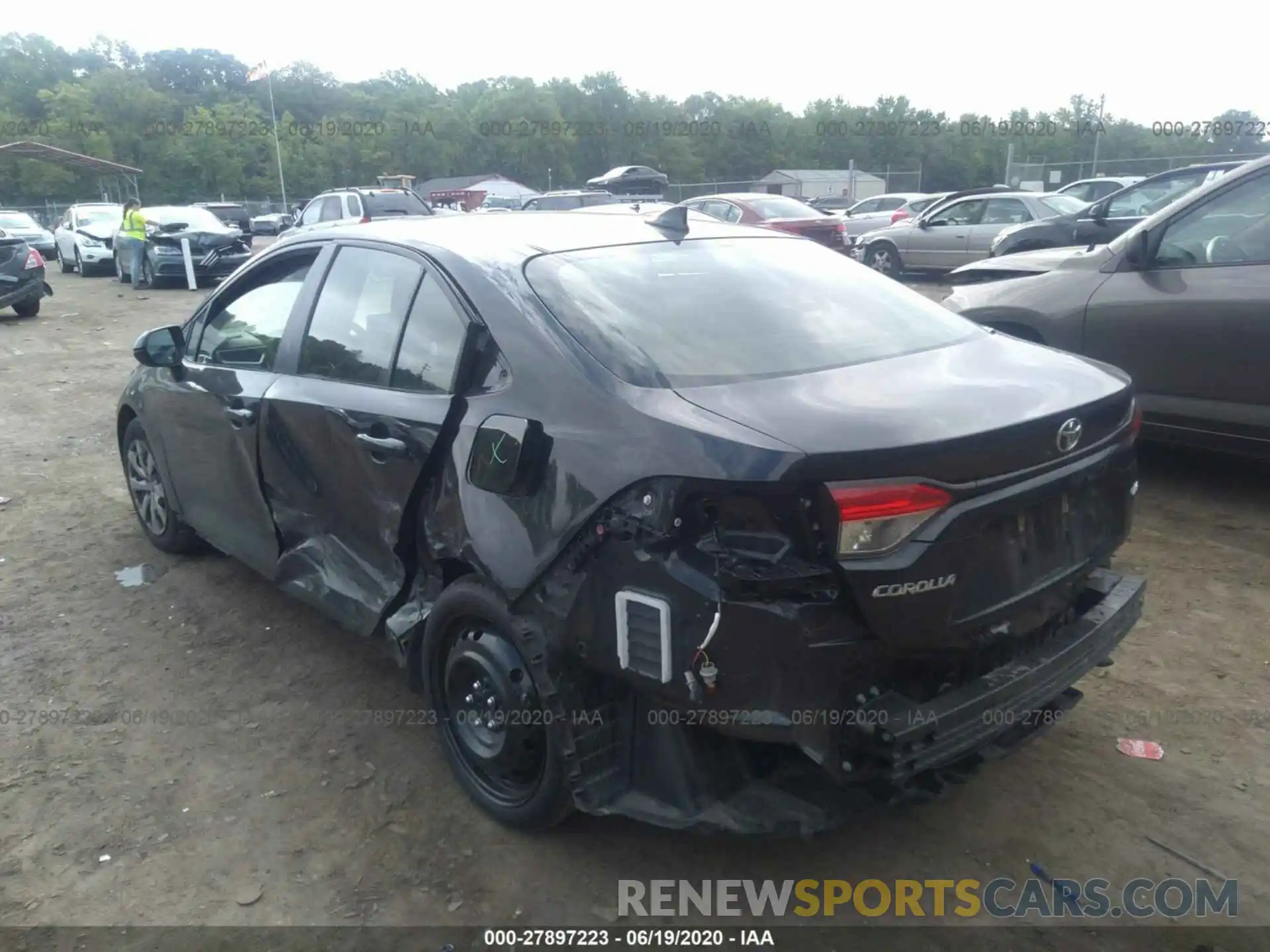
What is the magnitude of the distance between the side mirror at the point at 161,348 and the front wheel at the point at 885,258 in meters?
13.6

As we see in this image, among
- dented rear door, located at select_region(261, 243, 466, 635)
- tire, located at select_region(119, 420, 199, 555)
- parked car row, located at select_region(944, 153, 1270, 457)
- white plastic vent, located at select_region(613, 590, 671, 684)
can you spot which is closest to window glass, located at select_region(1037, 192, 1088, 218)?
parked car row, located at select_region(944, 153, 1270, 457)

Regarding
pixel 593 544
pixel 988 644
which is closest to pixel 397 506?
pixel 593 544

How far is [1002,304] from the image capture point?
5805 millimetres

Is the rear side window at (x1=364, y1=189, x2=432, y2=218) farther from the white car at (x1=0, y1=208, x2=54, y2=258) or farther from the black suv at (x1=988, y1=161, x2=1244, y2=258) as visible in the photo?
the black suv at (x1=988, y1=161, x2=1244, y2=258)

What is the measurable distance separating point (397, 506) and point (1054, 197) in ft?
49.8

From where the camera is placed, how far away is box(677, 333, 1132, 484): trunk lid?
2.17m

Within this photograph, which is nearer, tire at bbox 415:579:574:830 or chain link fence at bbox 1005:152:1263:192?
tire at bbox 415:579:574:830

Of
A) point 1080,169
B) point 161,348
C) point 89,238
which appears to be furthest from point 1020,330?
point 1080,169

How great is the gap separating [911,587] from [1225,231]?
393cm

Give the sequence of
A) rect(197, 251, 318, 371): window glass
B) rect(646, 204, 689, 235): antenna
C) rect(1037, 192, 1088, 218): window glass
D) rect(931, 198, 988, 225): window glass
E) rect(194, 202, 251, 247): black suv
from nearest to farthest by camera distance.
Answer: rect(646, 204, 689, 235): antenna
rect(197, 251, 318, 371): window glass
rect(1037, 192, 1088, 218): window glass
rect(931, 198, 988, 225): window glass
rect(194, 202, 251, 247): black suv

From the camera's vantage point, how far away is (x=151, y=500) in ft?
16.7

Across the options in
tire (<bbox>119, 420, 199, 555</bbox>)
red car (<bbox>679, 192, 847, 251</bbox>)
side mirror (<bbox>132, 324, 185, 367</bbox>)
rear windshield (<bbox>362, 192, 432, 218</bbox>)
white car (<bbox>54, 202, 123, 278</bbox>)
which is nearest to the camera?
side mirror (<bbox>132, 324, 185, 367</bbox>)

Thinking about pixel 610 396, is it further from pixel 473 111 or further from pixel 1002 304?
pixel 473 111

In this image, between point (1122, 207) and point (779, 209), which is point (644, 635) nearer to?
point (1122, 207)
